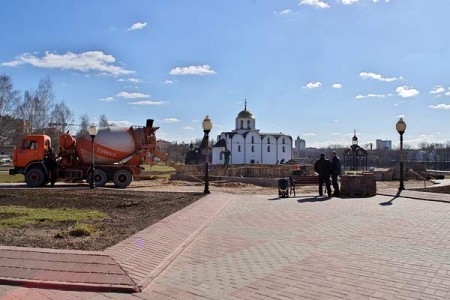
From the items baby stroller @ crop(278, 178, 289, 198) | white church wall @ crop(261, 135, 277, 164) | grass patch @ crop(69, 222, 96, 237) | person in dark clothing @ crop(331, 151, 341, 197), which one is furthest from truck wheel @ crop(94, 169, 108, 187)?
white church wall @ crop(261, 135, 277, 164)

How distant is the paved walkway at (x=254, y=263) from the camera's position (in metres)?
5.34

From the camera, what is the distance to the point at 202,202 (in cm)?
1410

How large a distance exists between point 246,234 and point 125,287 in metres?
3.93

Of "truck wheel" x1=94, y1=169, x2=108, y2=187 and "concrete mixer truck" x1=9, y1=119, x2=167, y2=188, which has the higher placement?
"concrete mixer truck" x1=9, y1=119, x2=167, y2=188

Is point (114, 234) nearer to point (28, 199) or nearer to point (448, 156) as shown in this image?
point (28, 199)

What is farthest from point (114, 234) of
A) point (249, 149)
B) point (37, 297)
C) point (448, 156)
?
point (448, 156)

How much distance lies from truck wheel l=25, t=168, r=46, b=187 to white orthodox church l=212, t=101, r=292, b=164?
64070 millimetres

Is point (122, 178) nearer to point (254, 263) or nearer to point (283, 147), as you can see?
point (254, 263)

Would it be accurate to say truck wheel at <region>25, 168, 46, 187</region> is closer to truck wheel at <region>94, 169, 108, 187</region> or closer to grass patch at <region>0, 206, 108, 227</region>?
truck wheel at <region>94, 169, 108, 187</region>

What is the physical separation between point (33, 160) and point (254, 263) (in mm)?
18985

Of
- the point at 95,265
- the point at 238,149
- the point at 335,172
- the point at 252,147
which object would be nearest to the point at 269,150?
the point at 252,147

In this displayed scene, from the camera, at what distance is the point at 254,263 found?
6625mm

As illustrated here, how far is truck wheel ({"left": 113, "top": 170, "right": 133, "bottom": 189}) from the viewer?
22547 mm

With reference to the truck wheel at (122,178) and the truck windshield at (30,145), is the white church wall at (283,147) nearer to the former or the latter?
the truck wheel at (122,178)
